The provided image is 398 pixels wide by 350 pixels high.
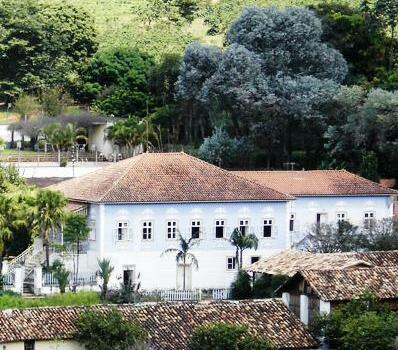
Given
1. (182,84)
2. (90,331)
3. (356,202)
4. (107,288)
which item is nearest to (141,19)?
(182,84)

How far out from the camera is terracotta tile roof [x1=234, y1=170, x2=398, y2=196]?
66.3 m

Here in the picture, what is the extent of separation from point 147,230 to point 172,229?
0.92 metres

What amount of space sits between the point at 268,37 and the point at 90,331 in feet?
128

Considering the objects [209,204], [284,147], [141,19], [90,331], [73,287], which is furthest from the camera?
[141,19]

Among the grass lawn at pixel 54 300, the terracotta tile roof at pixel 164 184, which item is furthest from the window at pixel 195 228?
the grass lawn at pixel 54 300

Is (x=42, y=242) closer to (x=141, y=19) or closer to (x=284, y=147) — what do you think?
(x=284, y=147)

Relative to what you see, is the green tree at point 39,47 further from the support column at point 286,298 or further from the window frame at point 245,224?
the support column at point 286,298

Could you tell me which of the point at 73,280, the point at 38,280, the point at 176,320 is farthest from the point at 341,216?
the point at 176,320

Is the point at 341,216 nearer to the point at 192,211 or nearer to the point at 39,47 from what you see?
the point at 192,211

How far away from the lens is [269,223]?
64.1m

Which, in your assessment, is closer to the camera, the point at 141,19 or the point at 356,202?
the point at 356,202

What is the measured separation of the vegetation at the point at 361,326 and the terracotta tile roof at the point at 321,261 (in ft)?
12.3

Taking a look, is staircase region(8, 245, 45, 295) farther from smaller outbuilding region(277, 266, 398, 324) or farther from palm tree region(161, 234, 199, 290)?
smaller outbuilding region(277, 266, 398, 324)

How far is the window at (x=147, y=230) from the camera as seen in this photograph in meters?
62.1
